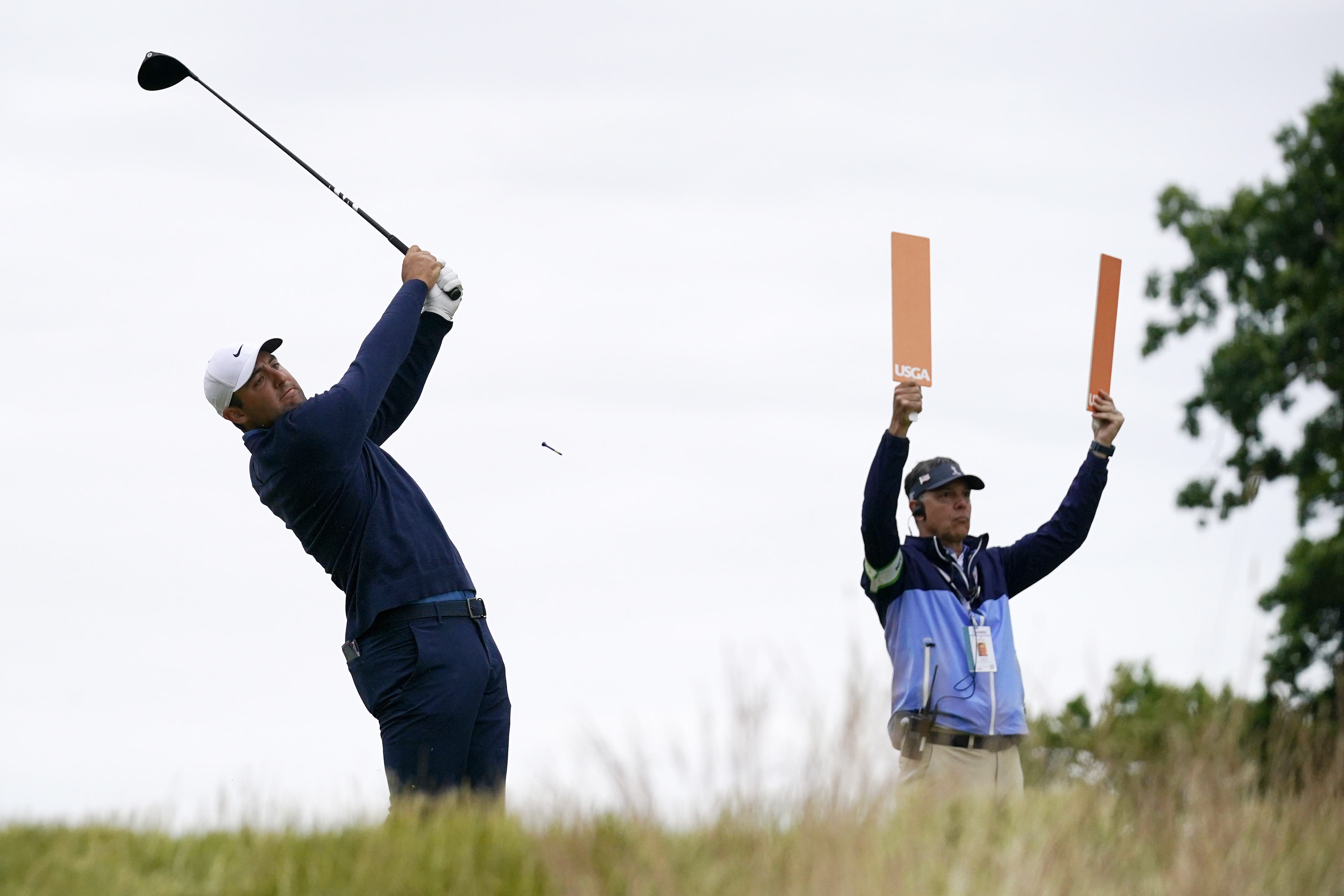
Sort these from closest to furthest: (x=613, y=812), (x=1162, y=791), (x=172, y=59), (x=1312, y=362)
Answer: (x=613, y=812)
(x=1162, y=791)
(x=172, y=59)
(x=1312, y=362)

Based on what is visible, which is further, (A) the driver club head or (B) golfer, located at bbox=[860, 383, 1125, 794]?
(A) the driver club head

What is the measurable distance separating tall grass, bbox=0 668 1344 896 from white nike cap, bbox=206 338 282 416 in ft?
5.06

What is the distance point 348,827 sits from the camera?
4543 millimetres

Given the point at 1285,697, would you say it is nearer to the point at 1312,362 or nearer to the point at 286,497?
the point at 286,497

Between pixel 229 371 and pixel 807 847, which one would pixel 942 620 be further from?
pixel 229 371

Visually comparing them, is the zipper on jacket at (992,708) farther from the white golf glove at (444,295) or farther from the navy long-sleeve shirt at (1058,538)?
the white golf glove at (444,295)

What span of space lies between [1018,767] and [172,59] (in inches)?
181

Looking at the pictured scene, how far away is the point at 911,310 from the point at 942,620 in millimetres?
1210

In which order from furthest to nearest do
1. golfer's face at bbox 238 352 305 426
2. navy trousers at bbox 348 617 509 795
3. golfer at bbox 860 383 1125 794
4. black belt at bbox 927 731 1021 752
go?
1. black belt at bbox 927 731 1021 752
2. golfer at bbox 860 383 1125 794
3. golfer's face at bbox 238 352 305 426
4. navy trousers at bbox 348 617 509 795

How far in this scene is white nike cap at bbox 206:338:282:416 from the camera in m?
5.50

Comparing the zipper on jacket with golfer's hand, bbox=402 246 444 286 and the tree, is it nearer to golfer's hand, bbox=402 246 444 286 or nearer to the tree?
golfer's hand, bbox=402 246 444 286

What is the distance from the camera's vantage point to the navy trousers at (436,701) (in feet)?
17.3

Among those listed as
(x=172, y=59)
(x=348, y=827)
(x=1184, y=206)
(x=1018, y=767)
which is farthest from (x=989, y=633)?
(x=1184, y=206)

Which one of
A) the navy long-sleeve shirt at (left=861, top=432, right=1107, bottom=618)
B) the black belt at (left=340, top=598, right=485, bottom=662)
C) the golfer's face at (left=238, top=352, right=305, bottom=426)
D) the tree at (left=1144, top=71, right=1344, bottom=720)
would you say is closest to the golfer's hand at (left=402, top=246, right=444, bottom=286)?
the golfer's face at (left=238, top=352, right=305, bottom=426)
